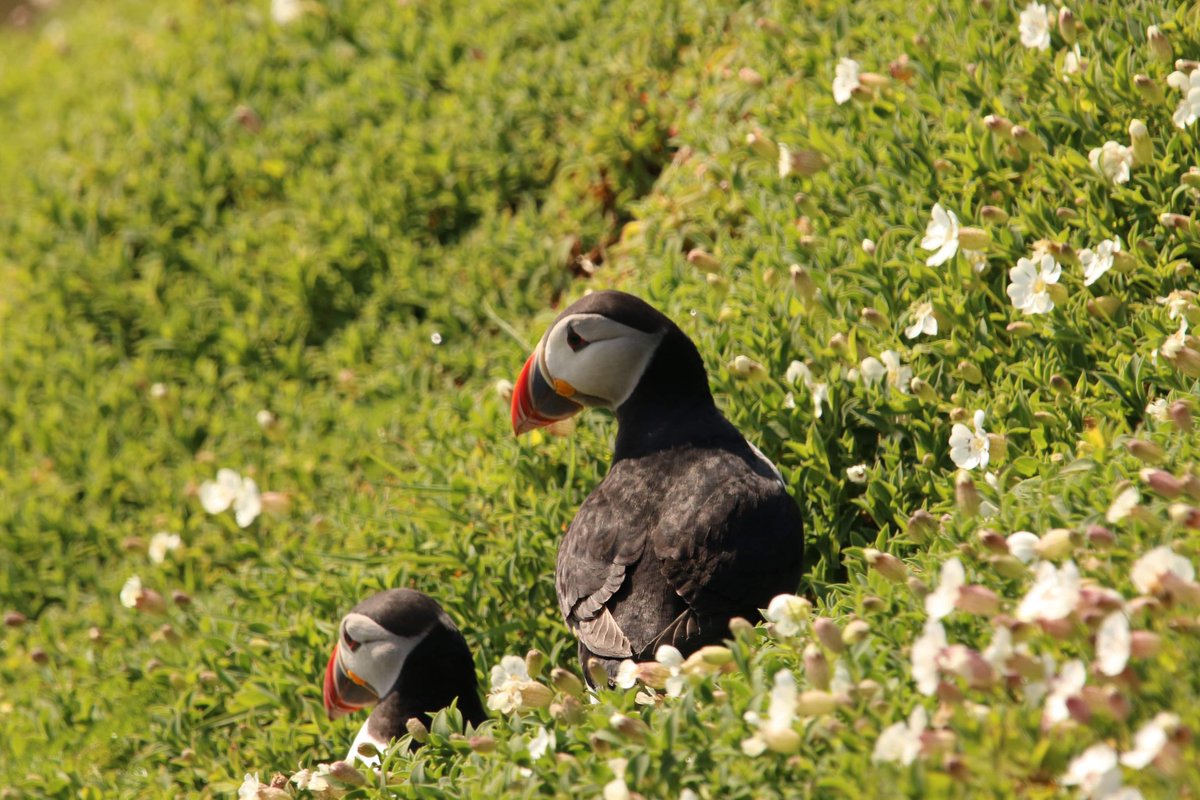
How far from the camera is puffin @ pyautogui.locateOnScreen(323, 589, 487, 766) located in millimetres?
3945

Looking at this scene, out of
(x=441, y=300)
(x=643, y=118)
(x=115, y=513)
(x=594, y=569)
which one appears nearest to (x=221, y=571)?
(x=115, y=513)

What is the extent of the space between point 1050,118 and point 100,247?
4.84 meters

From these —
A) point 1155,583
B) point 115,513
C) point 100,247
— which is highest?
point 1155,583

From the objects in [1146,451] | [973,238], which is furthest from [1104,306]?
[1146,451]

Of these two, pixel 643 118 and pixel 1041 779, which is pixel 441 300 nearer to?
pixel 643 118

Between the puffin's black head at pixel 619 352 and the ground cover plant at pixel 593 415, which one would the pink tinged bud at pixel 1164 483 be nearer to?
the ground cover plant at pixel 593 415

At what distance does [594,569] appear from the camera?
371 centimetres

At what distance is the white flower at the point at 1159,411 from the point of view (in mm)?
3391

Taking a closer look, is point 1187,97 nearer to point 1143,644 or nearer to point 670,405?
point 670,405

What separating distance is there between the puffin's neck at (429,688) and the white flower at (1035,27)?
275 cm

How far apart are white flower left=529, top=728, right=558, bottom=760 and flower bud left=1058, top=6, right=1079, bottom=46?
2885 millimetres

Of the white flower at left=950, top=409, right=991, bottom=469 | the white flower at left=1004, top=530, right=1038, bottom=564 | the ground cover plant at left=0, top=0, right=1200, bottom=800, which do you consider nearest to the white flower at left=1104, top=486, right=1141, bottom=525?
the ground cover plant at left=0, top=0, right=1200, bottom=800

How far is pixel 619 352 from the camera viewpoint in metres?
3.95

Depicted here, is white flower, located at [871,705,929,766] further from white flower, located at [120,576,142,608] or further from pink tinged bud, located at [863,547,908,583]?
white flower, located at [120,576,142,608]
